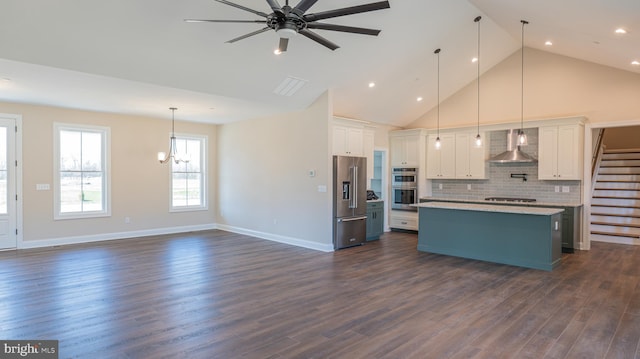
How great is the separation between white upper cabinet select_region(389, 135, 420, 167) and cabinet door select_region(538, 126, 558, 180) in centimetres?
259

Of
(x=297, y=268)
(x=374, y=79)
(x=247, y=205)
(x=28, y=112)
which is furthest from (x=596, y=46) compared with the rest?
(x=28, y=112)

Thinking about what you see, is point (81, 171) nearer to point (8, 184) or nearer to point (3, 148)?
point (8, 184)

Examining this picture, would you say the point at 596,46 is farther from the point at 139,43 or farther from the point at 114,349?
the point at 114,349

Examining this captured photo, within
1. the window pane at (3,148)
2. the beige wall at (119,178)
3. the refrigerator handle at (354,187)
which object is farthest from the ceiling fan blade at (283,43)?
the window pane at (3,148)

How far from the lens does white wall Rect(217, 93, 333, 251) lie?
712 centimetres

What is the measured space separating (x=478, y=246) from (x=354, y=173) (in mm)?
2603

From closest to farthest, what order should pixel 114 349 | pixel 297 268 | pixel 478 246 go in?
pixel 114 349 < pixel 297 268 < pixel 478 246

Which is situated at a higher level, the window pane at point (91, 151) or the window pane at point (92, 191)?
the window pane at point (91, 151)

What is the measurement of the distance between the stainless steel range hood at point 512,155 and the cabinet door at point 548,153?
21cm

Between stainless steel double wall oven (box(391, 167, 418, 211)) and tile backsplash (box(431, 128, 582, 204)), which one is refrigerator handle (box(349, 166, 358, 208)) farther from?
tile backsplash (box(431, 128, 582, 204))

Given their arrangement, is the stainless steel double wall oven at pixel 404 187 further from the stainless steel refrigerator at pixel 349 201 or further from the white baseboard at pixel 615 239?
the white baseboard at pixel 615 239

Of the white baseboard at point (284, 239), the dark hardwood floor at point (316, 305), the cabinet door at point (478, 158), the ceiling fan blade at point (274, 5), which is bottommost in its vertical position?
the dark hardwood floor at point (316, 305)

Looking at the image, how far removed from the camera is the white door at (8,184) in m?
6.97

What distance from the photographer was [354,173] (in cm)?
744
